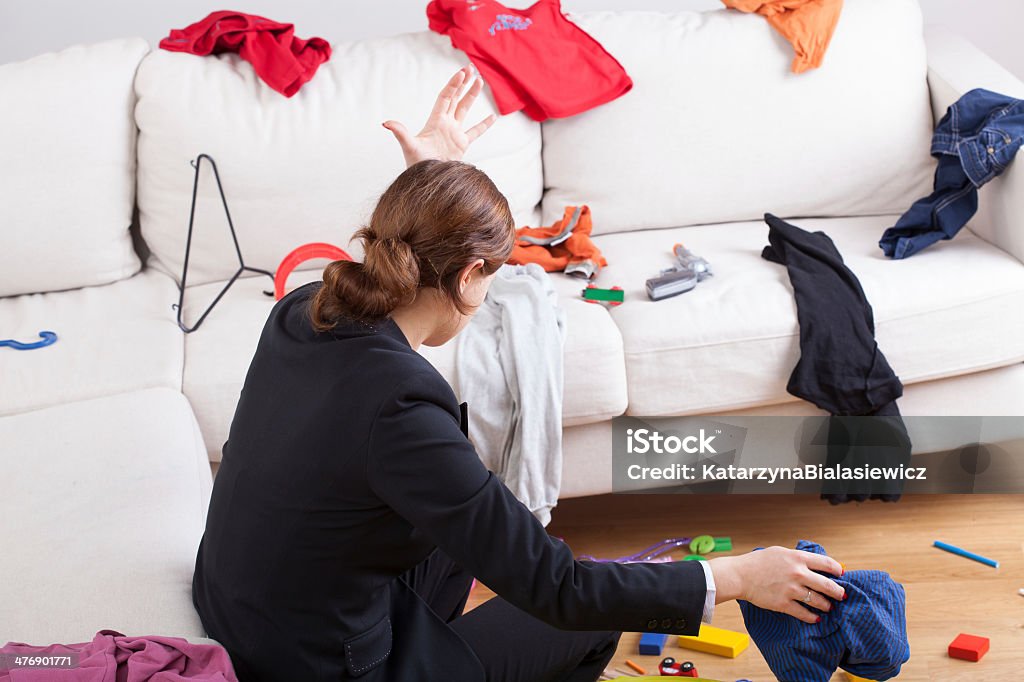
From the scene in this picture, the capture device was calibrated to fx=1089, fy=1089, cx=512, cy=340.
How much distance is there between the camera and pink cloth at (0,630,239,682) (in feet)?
3.65

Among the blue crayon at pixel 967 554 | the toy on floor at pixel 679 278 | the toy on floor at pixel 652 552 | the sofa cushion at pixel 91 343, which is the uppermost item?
the toy on floor at pixel 679 278

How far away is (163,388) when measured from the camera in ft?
6.53

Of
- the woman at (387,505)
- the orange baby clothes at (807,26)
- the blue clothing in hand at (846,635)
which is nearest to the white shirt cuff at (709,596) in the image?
the woman at (387,505)

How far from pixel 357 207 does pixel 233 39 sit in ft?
1.61

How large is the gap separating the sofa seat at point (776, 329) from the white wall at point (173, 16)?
112 cm

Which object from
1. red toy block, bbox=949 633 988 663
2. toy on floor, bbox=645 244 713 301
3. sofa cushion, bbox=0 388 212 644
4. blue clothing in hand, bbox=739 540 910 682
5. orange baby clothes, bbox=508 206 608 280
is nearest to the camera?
blue clothing in hand, bbox=739 540 910 682

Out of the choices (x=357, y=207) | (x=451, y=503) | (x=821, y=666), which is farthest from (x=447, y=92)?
(x=821, y=666)

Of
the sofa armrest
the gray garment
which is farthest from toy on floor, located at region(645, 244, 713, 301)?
the sofa armrest

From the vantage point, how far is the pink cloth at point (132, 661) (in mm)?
1111

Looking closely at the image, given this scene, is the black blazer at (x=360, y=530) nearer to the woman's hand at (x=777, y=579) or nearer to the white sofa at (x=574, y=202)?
the woman's hand at (x=777, y=579)

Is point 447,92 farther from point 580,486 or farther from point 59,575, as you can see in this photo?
point 59,575

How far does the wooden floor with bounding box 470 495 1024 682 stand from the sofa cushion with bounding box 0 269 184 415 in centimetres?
78

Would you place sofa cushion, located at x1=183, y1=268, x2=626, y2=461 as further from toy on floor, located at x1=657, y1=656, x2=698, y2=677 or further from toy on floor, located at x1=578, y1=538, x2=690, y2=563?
toy on floor, located at x1=657, y1=656, x2=698, y2=677

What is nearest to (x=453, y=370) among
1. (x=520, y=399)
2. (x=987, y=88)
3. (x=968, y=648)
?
(x=520, y=399)
